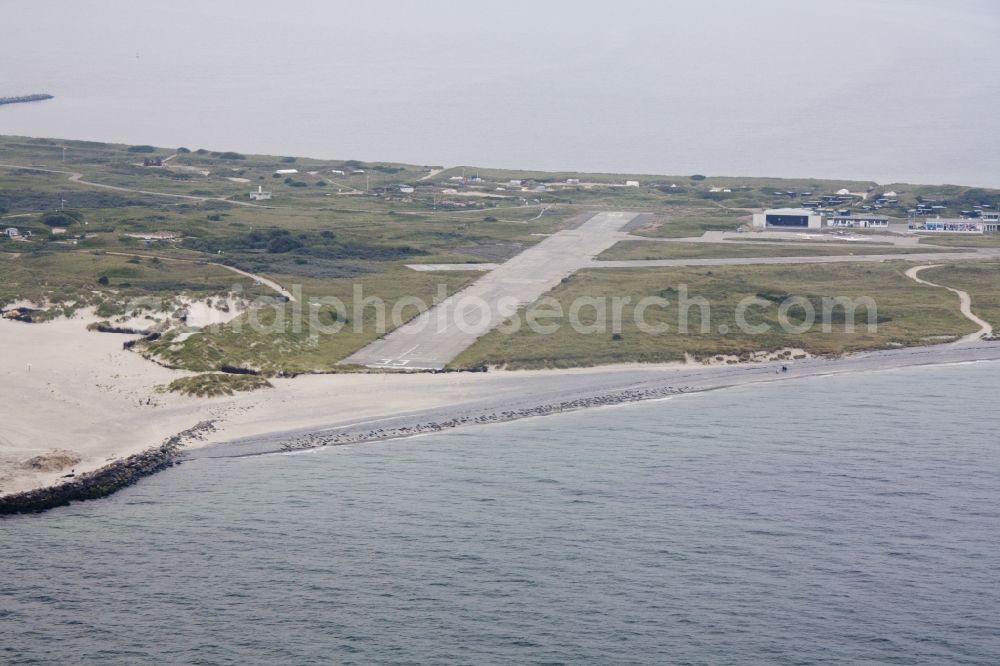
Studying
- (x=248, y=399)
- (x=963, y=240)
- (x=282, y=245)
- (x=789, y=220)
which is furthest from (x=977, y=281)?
(x=248, y=399)

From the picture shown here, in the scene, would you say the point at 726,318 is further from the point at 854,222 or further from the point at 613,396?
the point at 854,222

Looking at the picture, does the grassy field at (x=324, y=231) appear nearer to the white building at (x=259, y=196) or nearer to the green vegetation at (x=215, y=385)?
the white building at (x=259, y=196)

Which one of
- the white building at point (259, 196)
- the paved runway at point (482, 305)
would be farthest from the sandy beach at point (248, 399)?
the white building at point (259, 196)

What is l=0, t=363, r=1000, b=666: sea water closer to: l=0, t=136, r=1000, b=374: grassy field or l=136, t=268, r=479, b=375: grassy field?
l=136, t=268, r=479, b=375: grassy field

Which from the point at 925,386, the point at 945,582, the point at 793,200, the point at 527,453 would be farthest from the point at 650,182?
the point at 945,582

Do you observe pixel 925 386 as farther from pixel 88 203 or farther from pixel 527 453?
pixel 88 203

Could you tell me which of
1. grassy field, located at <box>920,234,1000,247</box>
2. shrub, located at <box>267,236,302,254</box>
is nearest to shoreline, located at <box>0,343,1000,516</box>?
grassy field, located at <box>920,234,1000,247</box>
